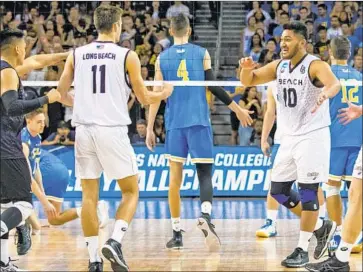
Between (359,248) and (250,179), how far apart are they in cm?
584

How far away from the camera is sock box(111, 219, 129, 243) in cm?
789

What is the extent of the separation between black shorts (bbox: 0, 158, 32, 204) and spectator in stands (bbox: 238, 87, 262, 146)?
8.24 meters

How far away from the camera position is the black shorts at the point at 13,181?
784 cm

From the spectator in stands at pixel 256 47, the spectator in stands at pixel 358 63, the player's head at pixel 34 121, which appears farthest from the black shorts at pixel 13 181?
the spectator in stands at pixel 256 47

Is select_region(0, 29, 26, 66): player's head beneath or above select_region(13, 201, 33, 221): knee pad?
above

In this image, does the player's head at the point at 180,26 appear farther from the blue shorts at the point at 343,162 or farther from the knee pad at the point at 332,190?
the knee pad at the point at 332,190

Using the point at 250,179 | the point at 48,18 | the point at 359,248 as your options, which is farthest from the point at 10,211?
the point at 48,18

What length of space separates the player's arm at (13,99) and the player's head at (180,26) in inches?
97.0

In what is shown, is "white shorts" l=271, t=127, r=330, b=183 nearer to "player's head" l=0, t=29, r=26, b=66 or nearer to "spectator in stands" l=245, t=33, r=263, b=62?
"player's head" l=0, t=29, r=26, b=66

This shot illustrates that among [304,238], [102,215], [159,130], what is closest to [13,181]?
[304,238]

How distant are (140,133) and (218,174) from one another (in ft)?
4.86

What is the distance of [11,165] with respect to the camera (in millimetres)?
7867

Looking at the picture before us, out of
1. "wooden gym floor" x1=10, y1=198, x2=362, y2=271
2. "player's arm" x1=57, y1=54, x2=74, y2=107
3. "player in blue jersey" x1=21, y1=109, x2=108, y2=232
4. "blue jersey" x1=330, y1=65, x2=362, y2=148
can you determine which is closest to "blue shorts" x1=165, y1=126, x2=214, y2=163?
"wooden gym floor" x1=10, y1=198, x2=362, y2=271

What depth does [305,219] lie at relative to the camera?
8648 mm
